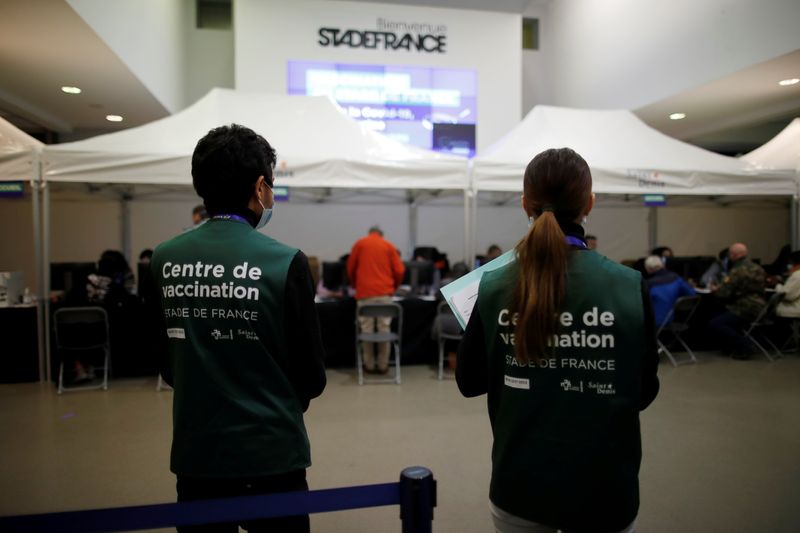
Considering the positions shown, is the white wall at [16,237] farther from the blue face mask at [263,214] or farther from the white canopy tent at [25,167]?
the blue face mask at [263,214]

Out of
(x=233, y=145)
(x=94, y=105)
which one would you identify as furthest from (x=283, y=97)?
(x=233, y=145)

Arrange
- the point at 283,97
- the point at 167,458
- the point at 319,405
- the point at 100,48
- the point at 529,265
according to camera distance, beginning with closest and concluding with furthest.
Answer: the point at 529,265, the point at 167,458, the point at 319,405, the point at 100,48, the point at 283,97

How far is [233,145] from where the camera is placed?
121 centimetres

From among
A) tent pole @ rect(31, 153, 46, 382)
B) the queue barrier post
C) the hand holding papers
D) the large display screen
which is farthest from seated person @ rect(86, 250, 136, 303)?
the large display screen

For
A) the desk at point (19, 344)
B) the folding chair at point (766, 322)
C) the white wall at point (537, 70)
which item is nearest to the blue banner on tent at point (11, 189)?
the desk at point (19, 344)

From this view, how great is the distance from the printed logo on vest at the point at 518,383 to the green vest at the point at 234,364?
473 mm

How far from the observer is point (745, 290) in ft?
19.4

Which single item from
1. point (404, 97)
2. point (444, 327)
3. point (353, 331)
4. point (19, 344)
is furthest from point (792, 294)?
point (19, 344)

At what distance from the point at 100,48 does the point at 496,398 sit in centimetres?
624

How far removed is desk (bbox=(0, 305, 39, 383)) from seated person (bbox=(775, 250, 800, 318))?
756cm

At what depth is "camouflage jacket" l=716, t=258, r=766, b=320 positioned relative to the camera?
19.3 feet

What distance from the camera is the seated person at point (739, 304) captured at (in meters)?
5.89

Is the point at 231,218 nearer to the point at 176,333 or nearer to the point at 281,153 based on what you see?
the point at 176,333

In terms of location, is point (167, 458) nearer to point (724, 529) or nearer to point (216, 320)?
point (216, 320)
